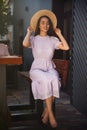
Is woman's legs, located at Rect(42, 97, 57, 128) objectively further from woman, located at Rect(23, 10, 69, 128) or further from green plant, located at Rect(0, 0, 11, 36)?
green plant, located at Rect(0, 0, 11, 36)

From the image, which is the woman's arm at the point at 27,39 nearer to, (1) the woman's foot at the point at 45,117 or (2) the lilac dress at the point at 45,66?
(2) the lilac dress at the point at 45,66

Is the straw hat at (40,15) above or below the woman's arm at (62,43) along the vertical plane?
above

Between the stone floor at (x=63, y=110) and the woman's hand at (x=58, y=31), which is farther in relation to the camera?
the stone floor at (x=63, y=110)

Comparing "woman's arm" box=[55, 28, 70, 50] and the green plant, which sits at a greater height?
the green plant

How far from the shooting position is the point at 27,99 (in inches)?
157

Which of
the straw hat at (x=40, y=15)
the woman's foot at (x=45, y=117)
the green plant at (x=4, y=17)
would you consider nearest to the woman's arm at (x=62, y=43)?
the straw hat at (x=40, y=15)

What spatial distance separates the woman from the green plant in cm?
24

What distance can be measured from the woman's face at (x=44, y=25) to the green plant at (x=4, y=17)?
0.34 m

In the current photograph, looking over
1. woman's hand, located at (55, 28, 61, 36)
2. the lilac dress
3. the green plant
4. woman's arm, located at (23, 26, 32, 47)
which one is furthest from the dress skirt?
the green plant

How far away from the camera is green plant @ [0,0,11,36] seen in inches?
129

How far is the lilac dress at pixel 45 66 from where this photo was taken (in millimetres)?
3314

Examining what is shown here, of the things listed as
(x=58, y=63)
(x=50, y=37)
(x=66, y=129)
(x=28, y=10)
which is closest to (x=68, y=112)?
(x=66, y=129)

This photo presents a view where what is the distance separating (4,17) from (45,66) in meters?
0.67

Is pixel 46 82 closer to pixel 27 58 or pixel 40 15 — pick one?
pixel 27 58
